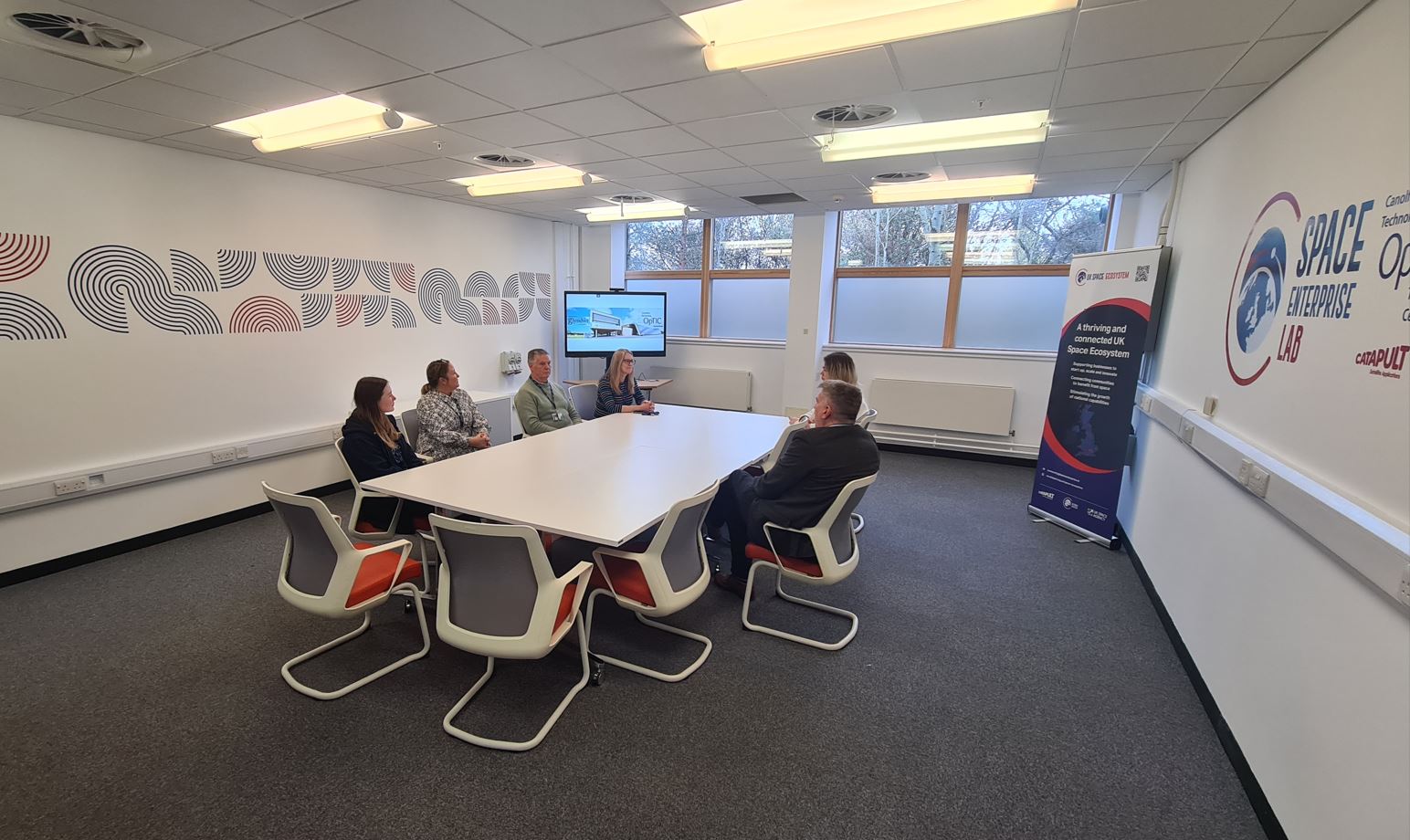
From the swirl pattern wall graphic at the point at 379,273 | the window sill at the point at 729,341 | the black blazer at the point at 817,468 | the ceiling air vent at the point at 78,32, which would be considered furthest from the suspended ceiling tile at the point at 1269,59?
the swirl pattern wall graphic at the point at 379,273

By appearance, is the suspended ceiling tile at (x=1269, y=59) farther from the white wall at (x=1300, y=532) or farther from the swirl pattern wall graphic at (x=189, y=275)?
the swirl pattern wall graphic at (x=189, y=275)

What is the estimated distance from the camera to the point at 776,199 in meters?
5.45

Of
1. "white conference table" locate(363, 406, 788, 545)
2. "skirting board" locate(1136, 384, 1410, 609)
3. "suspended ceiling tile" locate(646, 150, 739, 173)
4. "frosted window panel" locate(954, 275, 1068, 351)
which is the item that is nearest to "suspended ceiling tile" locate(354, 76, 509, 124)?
"suspended ceiling tile" locate(646, 150, 739, 173)

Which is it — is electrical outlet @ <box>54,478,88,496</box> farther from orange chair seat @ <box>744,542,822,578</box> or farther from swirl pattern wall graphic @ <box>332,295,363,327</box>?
orange chair seat @ <box>744,542,822,578</box>

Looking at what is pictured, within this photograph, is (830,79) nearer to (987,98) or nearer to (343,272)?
(987,98)

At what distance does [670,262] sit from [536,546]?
21.2ft

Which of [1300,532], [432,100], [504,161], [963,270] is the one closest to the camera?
[1300,532]

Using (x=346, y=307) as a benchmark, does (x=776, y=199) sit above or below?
above

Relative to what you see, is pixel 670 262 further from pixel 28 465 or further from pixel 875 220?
pixel 28 465

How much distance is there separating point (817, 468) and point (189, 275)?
439 cm

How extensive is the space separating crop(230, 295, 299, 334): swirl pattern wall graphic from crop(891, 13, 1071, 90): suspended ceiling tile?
15.1 ft

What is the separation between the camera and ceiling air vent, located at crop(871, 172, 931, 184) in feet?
14.1

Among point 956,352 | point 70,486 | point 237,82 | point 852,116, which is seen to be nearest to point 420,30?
point 237,82

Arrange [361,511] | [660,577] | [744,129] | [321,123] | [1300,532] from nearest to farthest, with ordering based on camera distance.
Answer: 1. [1300,532]
2. [660,577]
3. [361,511]
4. [744,129]
5. [321,123]
